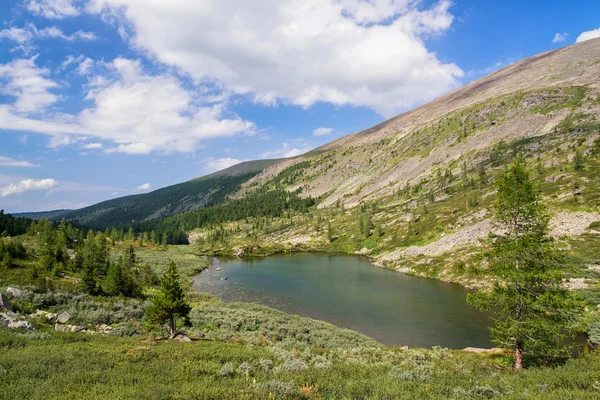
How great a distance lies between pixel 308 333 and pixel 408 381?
73.1 ft

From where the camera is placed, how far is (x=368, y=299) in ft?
191

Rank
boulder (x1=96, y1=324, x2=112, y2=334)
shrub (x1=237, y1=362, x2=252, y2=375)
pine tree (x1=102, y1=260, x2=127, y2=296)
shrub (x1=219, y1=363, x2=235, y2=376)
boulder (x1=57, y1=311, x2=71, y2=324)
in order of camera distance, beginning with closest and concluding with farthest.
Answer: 1. shrub (x1=219, y1=363, x2=235, y2=376)
2. shrub (x1=237, y1=362, x2=252, y2=375)
3. boulder (x1=96, y1=324, x2=112, y2=334)
4. boulder (x1=57, y1=311, x2=71, y2=324)
5. pine tree (x1=102, y1=260, x2=127, y2=296)

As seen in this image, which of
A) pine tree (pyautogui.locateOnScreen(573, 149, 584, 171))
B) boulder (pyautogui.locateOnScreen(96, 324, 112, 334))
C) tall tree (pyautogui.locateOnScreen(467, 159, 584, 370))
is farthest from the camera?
pine tree (pyautogui.locateOnScreen(573, 149, 584, 171))

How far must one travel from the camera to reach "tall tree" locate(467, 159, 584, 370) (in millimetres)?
18906

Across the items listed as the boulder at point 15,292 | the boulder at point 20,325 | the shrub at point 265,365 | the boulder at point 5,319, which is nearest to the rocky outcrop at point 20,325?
the boulder at point 20,325

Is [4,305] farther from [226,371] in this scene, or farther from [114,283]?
[226,371]

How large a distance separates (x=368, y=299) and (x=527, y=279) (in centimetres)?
4121

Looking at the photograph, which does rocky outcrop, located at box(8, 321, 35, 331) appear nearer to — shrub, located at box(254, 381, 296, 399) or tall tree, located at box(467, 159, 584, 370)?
shrub, located at box(254, 381, 296, 399)

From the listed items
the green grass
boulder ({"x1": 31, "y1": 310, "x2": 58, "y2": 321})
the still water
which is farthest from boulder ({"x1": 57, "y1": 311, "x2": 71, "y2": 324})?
the still water

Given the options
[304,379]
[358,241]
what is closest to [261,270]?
[358,241]

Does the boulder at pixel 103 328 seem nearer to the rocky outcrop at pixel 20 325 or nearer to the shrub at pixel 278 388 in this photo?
the rocky outcrop at pixel 20 325

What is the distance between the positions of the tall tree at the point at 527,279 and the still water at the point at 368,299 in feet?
62.1

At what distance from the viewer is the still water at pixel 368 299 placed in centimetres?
4097

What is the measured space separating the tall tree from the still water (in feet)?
62.1
